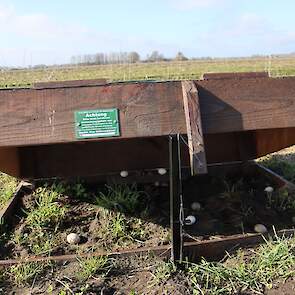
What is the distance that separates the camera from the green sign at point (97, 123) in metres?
2.53

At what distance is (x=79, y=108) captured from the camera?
2535mm

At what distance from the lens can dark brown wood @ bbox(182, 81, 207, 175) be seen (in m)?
2.55

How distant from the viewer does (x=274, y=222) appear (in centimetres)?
353

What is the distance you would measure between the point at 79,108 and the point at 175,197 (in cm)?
79

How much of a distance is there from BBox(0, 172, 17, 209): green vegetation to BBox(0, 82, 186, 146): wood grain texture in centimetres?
184

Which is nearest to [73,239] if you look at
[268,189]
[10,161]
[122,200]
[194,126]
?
[122,200]

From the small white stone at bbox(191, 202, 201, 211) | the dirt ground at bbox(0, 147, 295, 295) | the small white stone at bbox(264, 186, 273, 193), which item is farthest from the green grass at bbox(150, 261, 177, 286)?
the small white stone at bbox(264, 186, 273, 193)

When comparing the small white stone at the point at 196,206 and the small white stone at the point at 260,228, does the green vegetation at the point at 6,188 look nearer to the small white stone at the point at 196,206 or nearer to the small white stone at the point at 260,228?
the small white stone at the point at 196,206

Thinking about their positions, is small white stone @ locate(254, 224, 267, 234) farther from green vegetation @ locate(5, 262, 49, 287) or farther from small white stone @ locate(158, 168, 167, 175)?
green vegetation @ locate(5, 262, 49, 287)

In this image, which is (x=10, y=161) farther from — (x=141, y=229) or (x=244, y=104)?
(x=244, y=104)

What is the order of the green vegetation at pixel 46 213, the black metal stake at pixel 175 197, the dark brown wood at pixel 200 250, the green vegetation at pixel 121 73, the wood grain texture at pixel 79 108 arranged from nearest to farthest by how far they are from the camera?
the wood grain texture at pixel 79 108, the black metal stake at pixel 175 197, the dark brown wood at pixel 200 250, the green vegetation at pixel 46 213, the green vegetation at pixel 121 73

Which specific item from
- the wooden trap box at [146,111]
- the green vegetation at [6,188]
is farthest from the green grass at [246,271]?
the green vegetation at [6,188]

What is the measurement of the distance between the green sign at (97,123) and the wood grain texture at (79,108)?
0.03m

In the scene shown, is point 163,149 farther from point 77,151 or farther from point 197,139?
point 197,139
